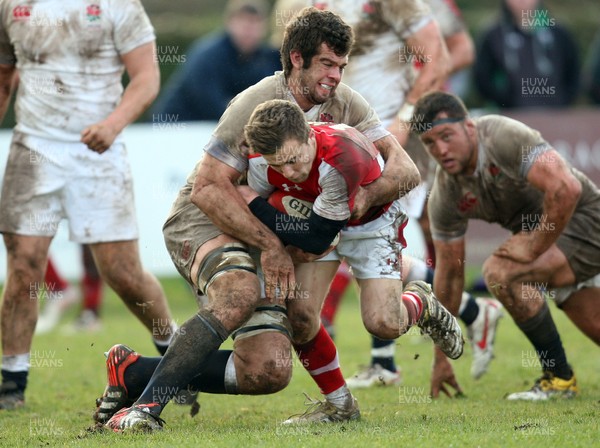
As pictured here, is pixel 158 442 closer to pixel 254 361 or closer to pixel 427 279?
pixel 254 361

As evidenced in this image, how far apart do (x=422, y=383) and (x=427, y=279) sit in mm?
716

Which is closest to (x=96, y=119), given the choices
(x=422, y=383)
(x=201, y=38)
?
(x=422, y=383)

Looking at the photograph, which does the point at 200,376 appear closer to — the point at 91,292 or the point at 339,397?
the point at 339,397

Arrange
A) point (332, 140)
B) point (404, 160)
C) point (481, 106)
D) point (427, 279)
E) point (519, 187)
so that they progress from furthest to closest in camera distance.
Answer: point (481, 106), point (427, 279), point (519, 187), point (404, 160), point (332, 140)

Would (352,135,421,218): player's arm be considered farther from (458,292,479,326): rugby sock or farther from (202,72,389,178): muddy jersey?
(458,292,479,326): rugby sock

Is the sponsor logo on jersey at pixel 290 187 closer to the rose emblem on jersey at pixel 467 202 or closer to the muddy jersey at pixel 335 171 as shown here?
the muddy jersey at pixel 335 171

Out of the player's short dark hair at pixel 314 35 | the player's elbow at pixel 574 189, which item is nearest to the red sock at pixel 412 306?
the player's elbow at pixel 574 189

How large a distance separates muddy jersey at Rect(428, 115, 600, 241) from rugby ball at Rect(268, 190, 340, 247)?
1.35 metres

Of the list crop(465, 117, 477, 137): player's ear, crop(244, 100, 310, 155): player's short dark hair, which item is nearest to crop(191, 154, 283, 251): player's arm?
crop(244, 100, 310, 155): player's short dark hair

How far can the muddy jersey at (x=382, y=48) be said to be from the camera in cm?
809

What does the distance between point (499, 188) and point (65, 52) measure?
2.79 m

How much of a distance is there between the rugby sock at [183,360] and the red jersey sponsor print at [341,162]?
0.80m

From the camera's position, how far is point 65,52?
7.18 m

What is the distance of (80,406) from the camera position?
7000 millimetres
